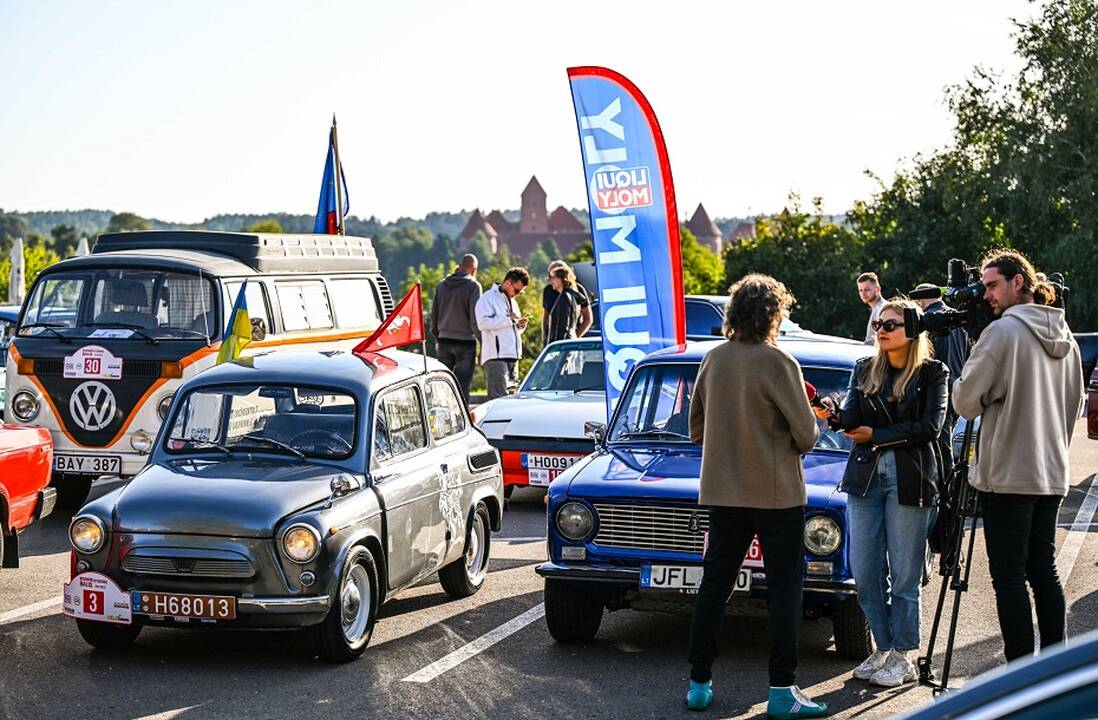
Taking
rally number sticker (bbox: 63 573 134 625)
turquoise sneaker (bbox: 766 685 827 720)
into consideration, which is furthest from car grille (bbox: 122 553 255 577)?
turquoise sneaker (bbox: 766 685 827 720)

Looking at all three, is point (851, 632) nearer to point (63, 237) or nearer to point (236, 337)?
point (236, 337)

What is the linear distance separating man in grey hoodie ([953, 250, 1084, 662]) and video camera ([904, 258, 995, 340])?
185 mm

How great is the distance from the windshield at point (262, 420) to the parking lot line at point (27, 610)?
4.95 ft

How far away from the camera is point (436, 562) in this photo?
943 cm

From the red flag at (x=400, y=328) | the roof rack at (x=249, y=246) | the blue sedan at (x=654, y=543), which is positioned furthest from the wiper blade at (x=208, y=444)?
the roof rack at (x=249, y=246)

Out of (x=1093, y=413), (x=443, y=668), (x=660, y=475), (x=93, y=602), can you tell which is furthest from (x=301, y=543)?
(x=1093, y=413)

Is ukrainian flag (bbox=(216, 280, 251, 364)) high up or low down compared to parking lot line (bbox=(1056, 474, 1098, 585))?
up

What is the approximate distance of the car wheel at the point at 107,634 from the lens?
8258mm

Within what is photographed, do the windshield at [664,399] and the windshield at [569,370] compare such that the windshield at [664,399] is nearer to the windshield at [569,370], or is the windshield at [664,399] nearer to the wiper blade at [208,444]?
the wiper blade at [208,444]

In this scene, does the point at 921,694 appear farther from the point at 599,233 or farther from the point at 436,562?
the point at 599,233

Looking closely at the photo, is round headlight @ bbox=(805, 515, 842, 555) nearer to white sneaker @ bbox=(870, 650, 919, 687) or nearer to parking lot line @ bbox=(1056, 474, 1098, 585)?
white sneaker @ bbox=(870, 650, 919, 687)

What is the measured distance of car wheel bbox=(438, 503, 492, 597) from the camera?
32.8 ft

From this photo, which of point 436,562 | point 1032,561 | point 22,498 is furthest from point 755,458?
point 22,498

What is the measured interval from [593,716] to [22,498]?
4.27 metres
